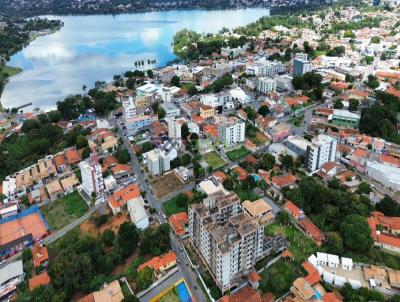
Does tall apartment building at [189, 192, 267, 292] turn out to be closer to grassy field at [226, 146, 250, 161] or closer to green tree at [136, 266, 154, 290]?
green tree at [136, 266, 154, 290]

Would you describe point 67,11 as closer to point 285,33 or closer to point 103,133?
point 285,33

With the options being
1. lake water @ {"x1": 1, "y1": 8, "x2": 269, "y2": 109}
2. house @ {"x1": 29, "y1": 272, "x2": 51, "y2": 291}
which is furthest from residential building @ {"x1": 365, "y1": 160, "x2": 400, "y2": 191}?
lake water @ {"x1": 1, "y1": 8, "x2": 269, "y2": 109}

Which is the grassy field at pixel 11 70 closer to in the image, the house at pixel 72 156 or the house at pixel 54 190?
the house at pixel 72 156

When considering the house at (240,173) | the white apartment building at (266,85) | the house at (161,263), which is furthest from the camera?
the white apartment building at (266,85)

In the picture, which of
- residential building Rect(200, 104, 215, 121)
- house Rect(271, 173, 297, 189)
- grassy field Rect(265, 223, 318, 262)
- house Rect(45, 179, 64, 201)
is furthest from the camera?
residential building Rect(200, 104, 215, 121)

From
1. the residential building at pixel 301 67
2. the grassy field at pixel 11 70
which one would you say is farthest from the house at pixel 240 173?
the grassy field at pixel 11 70

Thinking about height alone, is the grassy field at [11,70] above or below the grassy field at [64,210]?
above

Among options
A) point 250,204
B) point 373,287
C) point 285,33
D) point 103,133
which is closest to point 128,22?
point 285,33
